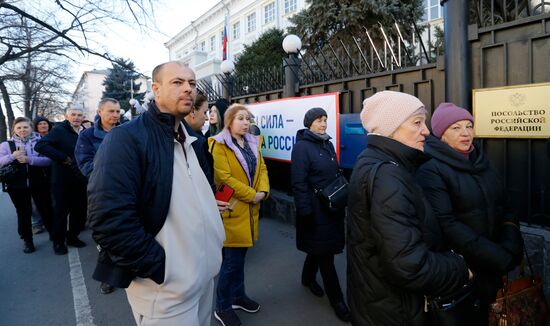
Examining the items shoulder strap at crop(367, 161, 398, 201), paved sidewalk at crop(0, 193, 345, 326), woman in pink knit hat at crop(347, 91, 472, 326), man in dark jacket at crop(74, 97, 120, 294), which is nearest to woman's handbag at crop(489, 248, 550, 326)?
woman in pink knit hat at crop(347, 91, 472, 326)

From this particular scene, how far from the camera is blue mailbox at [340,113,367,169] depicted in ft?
15.3

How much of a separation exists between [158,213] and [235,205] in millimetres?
1415

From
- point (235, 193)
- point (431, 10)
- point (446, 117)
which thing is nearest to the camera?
point (446, 117)

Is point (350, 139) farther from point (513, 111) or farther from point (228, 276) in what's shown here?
point (228, 276)

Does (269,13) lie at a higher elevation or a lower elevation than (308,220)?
higher

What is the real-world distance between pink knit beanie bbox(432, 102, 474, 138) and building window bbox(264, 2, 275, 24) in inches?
1098

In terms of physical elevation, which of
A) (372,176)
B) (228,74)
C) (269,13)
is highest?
(269,13)

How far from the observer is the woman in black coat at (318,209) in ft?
9.86

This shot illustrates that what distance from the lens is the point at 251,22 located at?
30.8m

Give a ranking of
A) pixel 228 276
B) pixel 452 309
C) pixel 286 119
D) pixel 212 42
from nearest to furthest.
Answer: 1. pixel 452 309
2. pixel 228 276
3. pixel 286 119
4. pixel 212 42

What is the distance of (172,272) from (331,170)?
187 centimetres

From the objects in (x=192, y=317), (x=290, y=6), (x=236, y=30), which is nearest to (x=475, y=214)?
(x=192, y=317)

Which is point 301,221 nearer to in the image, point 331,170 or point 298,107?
point 331,170

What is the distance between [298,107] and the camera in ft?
17.5
